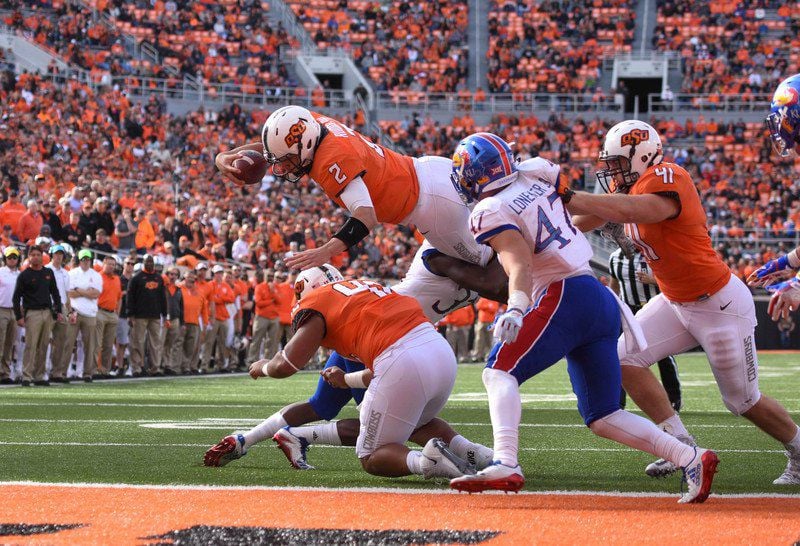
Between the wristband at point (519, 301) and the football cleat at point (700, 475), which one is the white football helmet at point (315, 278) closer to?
the wristband at point (519, 301)

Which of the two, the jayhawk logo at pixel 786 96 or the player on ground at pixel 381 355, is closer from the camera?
the jayhawk logo at pixel 786 96

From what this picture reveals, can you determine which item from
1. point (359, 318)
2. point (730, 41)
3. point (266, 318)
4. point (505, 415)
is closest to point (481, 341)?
point (266, 318)

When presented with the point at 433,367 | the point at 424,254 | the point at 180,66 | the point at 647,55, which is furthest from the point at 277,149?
the point at 647,55

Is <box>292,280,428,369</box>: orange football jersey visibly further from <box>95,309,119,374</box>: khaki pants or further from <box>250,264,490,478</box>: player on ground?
<box>95,309,119,374</box>: khaki pants

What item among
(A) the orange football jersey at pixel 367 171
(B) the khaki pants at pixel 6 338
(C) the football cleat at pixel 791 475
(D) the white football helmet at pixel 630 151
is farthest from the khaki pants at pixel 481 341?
(C) the football cleat at pixel 791 475

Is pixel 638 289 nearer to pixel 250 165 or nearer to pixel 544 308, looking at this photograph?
pixel 250 165

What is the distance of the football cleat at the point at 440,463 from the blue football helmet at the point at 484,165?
1201mm

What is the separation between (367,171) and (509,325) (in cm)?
190

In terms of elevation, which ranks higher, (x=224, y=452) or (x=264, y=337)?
(x=224, y=452)

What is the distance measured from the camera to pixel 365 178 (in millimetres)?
6730

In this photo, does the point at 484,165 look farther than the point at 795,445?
No

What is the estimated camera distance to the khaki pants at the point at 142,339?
1733 cm

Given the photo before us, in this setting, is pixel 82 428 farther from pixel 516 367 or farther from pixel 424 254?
pixel 516 367

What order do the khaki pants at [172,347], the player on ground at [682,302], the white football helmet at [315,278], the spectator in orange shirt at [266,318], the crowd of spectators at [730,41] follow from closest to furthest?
the player on ground at [682,302] < the white football helmet at [315,278] < the khaki pants at [172,347] < the spectator in orange shirt at [266,318] < the crowd of spectators at [730,41]
